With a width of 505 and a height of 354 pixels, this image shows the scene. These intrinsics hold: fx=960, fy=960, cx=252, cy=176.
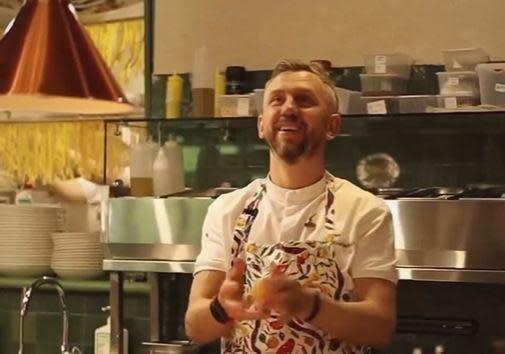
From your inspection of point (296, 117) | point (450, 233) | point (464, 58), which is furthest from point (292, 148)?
point (464, 58)

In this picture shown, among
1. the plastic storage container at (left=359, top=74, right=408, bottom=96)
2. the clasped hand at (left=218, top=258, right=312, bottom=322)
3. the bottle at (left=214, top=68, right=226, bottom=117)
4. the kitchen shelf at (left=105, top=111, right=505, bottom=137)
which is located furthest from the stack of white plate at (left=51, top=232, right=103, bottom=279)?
the clasped hand at (left=218, top=258, right=312, bottom=322)

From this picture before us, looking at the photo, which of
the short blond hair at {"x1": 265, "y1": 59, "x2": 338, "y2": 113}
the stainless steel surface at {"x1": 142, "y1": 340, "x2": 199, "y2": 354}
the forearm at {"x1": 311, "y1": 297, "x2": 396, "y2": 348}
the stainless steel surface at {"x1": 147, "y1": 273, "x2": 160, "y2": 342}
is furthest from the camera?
the stainless steel surface at {"x1": 147, "y1": 273, "x2": 160, "y2": 342}

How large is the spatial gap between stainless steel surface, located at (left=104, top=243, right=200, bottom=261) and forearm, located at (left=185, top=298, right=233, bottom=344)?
2.77ft

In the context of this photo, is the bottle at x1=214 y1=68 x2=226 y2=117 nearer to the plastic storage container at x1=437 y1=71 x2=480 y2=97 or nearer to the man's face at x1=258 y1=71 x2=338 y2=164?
the plastic storage container at x1=437 y1=71 x2=480 y2=97

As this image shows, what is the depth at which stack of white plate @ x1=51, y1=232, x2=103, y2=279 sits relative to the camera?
3760 millimetres

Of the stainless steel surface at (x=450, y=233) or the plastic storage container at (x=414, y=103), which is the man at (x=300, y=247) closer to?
the stainless steel surface at (x=450, y=233)

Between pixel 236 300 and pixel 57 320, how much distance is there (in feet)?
6.28

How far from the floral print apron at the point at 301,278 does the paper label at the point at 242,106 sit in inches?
40.0

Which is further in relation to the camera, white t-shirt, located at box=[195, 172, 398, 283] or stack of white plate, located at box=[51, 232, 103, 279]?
stack of white plate, located at box=[51, 232, 103, 279]

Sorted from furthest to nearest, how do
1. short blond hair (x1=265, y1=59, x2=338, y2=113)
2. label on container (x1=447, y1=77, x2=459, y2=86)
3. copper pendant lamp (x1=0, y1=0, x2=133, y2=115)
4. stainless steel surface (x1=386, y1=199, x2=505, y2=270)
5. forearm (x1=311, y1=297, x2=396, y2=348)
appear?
label on container (x1=447, y1=77, x2=459, y2=86), stainless steel surface (x1=386, y1=199, x2=505, y2=270), short blond hair (x1=265, y1=59, x2=338, y2=113), forearm (x1=311, y1=297, x2=396, y2=348), copper pendant lamp (x1=0, y1=0, x2=133, y2=115)

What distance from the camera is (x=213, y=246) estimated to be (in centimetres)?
229

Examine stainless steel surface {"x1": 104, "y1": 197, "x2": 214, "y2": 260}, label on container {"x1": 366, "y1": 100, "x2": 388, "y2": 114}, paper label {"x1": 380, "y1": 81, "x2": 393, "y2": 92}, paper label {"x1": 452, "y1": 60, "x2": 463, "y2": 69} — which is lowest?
stainless steel surface {"x1": 104, "y1": 197, "x2": 214, "y2": 260}

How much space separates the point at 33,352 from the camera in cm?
382

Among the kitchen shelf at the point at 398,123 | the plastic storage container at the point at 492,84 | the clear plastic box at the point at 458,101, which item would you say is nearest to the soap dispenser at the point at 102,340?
the kitchen shelf at the point at 398,123
